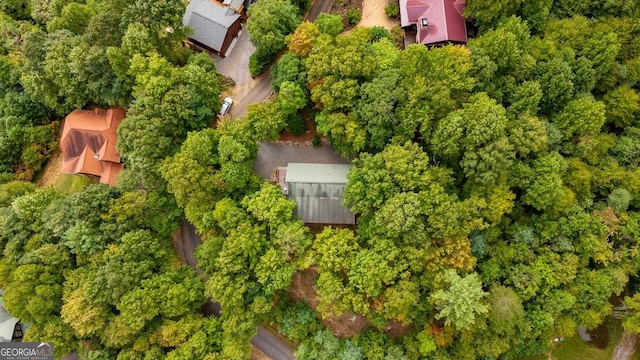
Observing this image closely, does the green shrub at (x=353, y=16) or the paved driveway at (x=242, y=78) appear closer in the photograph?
the green shrub at (x=353, y=16)

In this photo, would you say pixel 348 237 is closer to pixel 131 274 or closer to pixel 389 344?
pixel 389 344

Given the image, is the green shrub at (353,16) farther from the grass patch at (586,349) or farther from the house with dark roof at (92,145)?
the grass patch at (586,349)

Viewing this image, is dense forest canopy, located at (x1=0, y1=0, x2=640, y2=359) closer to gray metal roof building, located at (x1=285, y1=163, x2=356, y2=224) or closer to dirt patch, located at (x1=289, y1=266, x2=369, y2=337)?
dirt patch, located at (x1=289, y1=266, x2=369, y2=337)

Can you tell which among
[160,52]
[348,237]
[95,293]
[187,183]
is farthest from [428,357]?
[160,52]

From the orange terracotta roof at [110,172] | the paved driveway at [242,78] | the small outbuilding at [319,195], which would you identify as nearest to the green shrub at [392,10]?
the paved driveway at [242,78]

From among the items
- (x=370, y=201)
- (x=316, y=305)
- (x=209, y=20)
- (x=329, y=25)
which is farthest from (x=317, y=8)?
(x=316, y=305)

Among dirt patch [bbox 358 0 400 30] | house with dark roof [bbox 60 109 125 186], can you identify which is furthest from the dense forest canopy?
dirt patch [bbox 358 0 400 30]
